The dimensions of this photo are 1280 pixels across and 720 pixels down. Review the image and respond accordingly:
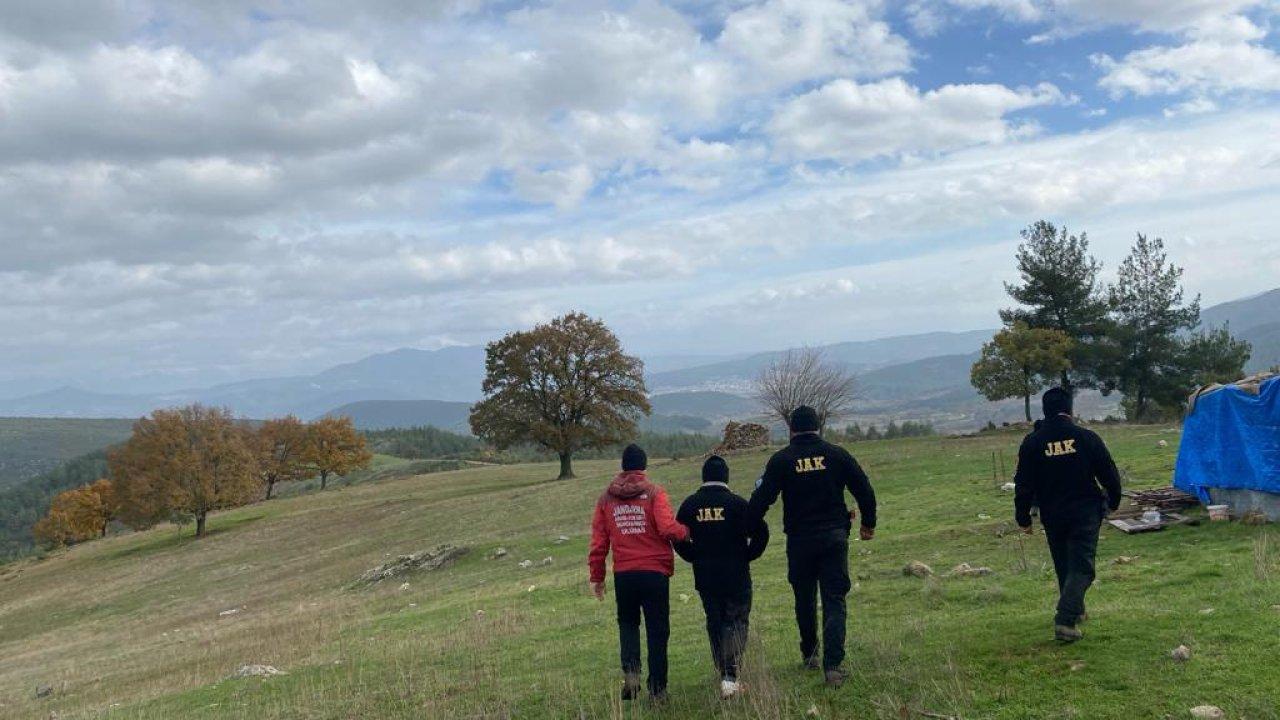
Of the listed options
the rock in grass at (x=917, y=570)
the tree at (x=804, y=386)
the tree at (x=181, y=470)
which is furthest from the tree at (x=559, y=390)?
the rock in grass at (x=917, y=570)

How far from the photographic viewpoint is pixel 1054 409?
8641mm

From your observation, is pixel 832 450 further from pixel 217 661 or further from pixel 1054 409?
pixel 217 661

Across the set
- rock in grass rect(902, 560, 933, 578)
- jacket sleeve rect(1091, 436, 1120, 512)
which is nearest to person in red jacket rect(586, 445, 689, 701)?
jacket sleeve rect(1091, 436, 1120, 512)

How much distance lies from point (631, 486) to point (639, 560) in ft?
2.59

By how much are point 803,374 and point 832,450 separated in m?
57.9

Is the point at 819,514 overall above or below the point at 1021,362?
below

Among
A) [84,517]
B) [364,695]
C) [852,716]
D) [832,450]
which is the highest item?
[832,450]

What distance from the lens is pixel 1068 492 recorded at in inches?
329

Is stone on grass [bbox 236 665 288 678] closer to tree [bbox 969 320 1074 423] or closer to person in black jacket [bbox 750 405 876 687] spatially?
person in black jacket [bbox 750 405 876 687]

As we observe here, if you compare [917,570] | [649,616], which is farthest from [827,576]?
[917,570]

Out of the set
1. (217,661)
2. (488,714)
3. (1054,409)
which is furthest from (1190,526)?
(217,661)

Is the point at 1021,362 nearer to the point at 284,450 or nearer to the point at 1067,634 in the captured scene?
the point at 1067,634

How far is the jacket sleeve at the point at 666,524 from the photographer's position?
8555mm

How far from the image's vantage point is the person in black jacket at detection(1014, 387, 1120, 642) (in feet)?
26.7
